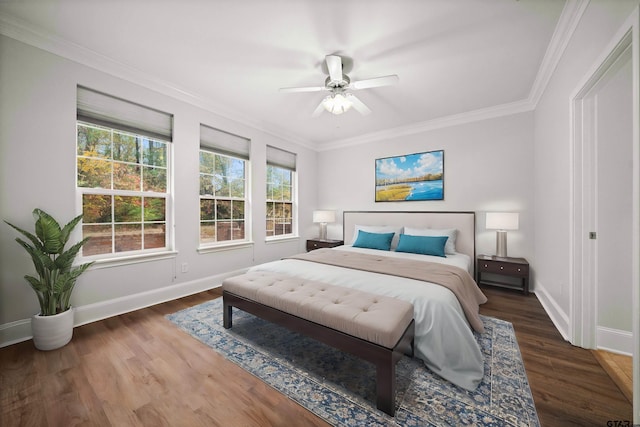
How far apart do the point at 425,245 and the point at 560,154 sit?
1.70 m

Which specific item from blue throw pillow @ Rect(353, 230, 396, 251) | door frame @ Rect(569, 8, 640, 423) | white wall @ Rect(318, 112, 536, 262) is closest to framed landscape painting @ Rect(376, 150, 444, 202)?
white wall @ Rect(318, 112, 536, 262)

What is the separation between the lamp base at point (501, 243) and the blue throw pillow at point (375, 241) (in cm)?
148

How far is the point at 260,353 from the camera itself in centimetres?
191

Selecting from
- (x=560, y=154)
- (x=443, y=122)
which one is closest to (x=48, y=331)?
(x=560, y=154)

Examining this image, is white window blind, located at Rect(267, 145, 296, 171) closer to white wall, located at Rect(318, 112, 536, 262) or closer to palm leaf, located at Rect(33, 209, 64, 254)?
white wall, located at Rect(318, 112, 536, 262)

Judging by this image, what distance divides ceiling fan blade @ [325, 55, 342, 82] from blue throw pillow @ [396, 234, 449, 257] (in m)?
2.39

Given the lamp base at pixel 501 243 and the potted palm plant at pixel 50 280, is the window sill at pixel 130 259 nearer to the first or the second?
the potted palm plant at pixel 50 280

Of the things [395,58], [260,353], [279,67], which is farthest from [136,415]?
[395,58]

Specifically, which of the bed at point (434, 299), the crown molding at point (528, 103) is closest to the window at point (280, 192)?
the crown molding at point (528, 103)

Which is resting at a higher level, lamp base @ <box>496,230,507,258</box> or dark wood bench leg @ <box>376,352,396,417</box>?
lamp base @ <box>496,230,507,258</box>

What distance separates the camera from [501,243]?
348 cm

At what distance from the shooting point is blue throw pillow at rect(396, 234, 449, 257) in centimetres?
330

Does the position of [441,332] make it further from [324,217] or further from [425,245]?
[324,217]

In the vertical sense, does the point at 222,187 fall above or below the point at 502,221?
above
